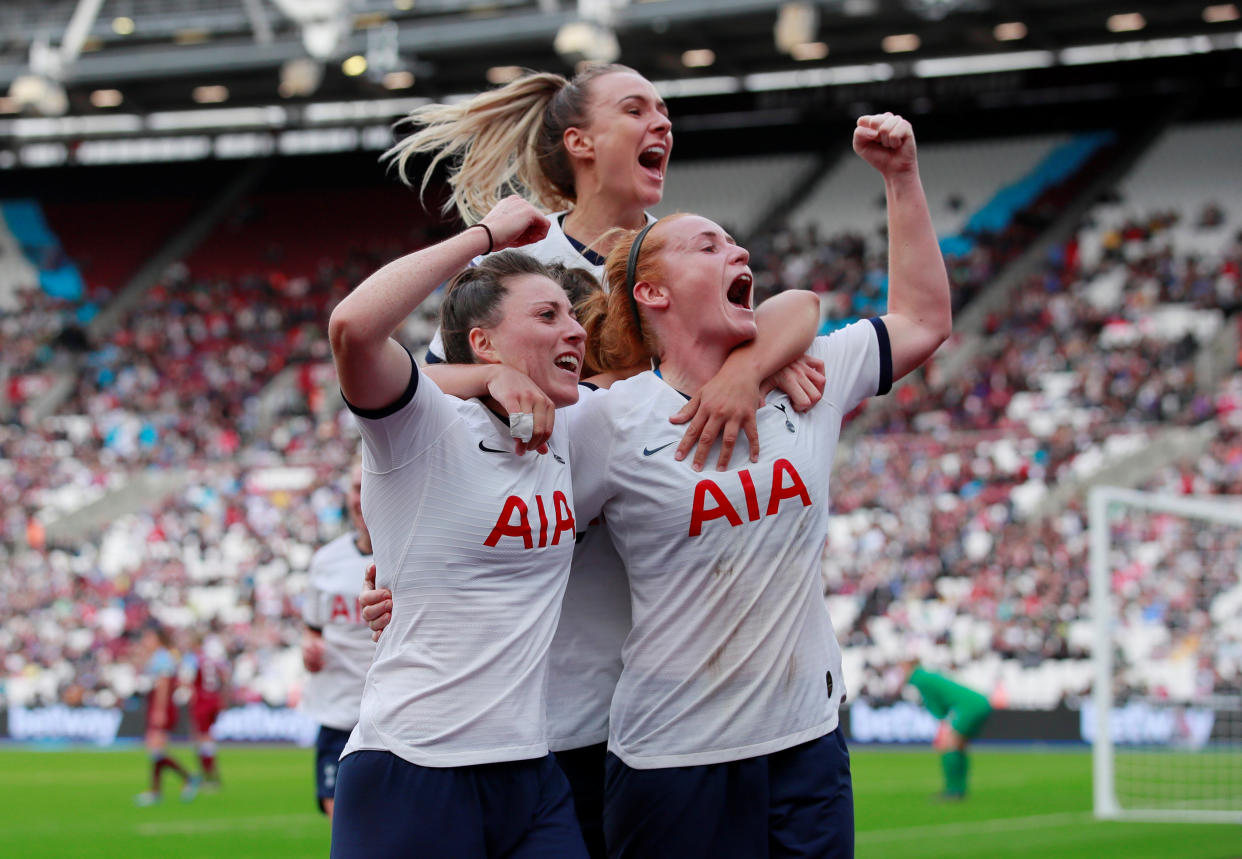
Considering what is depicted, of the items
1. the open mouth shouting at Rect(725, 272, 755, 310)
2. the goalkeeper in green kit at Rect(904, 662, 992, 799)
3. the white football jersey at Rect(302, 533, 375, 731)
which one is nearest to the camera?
the open mouth shouting at Rect(725, 272, 755, 310)

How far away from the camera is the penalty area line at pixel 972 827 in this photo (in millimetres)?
11336

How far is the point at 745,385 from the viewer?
11.8ft

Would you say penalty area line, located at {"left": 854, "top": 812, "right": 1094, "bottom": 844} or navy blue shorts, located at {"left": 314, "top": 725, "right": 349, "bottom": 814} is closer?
navy blue shorts, located at {"left": 314, "top": 725, "right": 349, "bottom": 814}

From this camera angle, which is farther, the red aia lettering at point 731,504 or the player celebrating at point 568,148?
the player celebrating at point 568,148

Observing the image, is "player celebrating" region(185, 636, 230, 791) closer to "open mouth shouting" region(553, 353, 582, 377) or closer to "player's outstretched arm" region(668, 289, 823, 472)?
"open mouth shouting" region(553, 353, 582, 377)

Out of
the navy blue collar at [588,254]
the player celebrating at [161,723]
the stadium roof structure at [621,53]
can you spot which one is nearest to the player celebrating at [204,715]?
the player celebrating at [161,723]

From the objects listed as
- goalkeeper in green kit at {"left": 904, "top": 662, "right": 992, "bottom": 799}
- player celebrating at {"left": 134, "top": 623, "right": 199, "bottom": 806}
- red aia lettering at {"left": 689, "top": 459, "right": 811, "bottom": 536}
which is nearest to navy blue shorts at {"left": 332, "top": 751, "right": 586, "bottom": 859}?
red aia lettering at {"left": 689, "top": 459, "right": 811, "bottom": 536}

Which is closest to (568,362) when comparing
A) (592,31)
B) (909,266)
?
(909,266)

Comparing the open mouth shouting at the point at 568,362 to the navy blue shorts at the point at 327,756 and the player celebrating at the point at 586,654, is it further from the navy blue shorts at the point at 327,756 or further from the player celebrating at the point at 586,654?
the navy blue shorts at the point at 327,756

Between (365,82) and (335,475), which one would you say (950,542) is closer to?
(335,475)

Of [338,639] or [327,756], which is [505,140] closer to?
[338,639]

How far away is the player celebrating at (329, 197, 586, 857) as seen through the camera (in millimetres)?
3375

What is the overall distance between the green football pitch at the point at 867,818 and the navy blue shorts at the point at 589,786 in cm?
669

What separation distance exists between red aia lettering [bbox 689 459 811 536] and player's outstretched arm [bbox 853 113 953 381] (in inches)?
20.6
